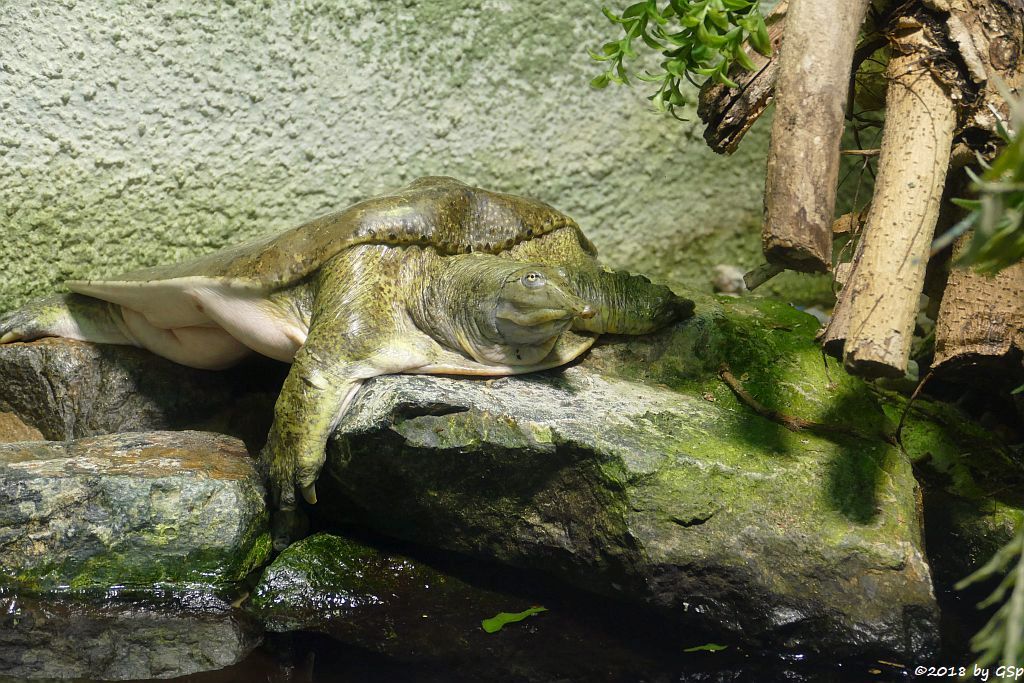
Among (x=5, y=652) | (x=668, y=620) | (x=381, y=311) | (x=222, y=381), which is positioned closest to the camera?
(x=5, y=652)

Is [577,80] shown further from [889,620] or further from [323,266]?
[889,620]

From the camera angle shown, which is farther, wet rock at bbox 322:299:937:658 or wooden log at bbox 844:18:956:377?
wet rock at bbox 322:299:937:658

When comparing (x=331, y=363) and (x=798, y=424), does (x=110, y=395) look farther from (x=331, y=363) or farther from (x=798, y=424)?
(x=798, y=424)

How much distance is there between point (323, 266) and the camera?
2951mm

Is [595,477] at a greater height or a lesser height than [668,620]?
greater

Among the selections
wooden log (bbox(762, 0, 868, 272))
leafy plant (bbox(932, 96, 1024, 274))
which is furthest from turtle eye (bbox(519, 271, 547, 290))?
leafy plant (bbox(932, 96, 1024, 274))

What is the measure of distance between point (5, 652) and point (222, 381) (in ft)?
4.78

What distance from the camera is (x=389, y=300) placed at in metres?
2.90

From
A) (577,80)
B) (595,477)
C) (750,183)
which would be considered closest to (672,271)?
(750,183)

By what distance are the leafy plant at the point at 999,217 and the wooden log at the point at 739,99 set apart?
1301 mm

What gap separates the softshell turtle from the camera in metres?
2.72

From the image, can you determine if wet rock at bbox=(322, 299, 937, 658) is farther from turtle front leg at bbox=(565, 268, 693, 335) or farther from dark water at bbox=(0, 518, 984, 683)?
turtle front leg at bbox=(565, 268, 693, 335)

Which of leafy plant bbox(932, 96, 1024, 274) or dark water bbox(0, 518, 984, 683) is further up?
leafy plant bbox(932, 96, 1024, 274)

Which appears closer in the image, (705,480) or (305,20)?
(705,480)
